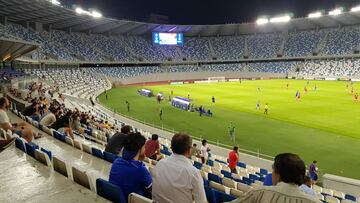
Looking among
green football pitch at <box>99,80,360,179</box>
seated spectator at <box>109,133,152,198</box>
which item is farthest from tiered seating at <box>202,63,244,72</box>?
seated spectator at <box>109,133,152,198</box>

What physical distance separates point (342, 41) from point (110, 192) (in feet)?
337

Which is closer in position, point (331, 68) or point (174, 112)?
point (174, 112)

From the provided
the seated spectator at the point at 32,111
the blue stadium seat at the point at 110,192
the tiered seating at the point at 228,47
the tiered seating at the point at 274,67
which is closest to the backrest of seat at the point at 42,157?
the blue stadium seat at the point at 110,192

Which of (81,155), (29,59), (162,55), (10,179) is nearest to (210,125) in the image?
(81,155)

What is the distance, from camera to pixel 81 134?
14.5m

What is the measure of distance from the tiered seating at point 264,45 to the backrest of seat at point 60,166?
102 metres

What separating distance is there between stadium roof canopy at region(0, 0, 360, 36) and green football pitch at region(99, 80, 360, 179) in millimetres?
25034

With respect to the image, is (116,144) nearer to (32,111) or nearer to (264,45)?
(32,111)

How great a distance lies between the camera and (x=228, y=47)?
112625 mm

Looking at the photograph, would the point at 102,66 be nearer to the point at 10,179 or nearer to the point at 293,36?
the point at 293,36

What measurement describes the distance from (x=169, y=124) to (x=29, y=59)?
33.6 m

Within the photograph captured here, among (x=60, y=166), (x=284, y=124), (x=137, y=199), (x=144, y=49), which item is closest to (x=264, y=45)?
(x=144, y=49)

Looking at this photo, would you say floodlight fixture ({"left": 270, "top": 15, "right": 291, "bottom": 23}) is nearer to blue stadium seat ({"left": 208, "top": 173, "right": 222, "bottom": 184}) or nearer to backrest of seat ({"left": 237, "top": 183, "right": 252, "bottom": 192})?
blue stadium seat ({"left": 208, "top": 173, "right": 222, "bottom": 184})

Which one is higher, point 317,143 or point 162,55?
point 162,55
